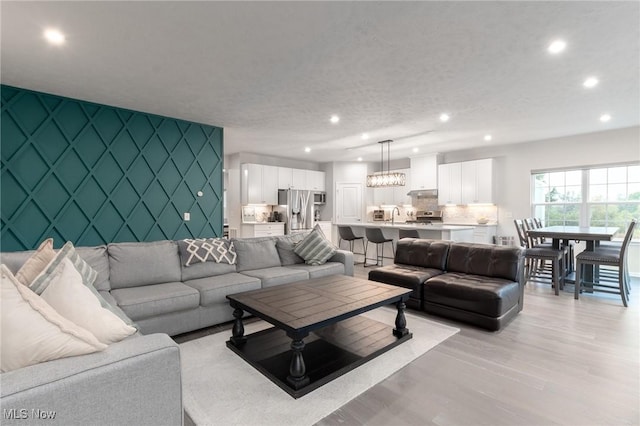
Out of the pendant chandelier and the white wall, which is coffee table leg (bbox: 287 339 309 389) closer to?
the pendant chandelier

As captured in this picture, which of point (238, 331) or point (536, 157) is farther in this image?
point (536, 157)

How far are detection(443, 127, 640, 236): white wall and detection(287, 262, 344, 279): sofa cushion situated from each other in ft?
15.6


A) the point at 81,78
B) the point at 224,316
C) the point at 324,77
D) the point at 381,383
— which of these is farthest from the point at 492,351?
the point at 81,78

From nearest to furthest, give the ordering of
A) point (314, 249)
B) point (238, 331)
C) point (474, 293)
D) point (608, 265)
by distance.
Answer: point (238, 331) < point (474, 293) < point (608, 265) < point (314, 249)

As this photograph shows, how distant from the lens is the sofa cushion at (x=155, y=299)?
2648 mm

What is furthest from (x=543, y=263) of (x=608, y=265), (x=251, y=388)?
(x=251, y=388)

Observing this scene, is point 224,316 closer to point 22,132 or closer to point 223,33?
point 223,33

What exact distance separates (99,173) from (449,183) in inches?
278

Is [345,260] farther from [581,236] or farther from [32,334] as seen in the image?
[32,334]

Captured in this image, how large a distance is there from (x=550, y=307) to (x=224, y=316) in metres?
3.95

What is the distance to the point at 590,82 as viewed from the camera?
11.4 feet

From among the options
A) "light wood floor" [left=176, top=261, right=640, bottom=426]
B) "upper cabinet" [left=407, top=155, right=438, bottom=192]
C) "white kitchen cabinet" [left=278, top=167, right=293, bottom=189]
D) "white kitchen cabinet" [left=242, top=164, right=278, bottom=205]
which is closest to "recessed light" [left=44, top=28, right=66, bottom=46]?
"light wood floor" [left=176, top=261, right=640, bottom=426]

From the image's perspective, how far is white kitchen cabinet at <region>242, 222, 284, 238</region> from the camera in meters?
7.42

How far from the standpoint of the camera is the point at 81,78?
3.35m
